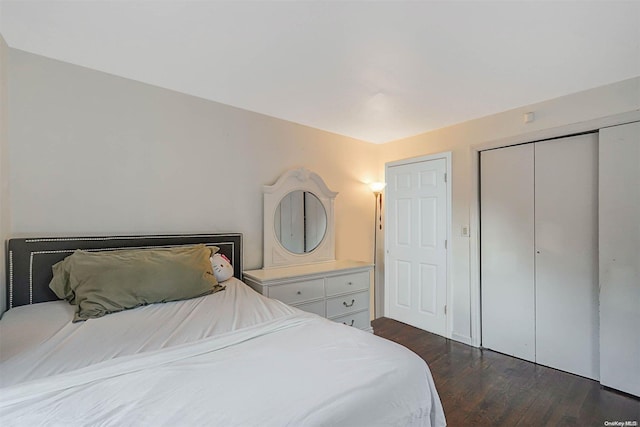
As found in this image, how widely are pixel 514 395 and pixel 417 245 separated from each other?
1.62 m

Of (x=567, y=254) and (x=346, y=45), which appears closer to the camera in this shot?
(x=346, y=45)

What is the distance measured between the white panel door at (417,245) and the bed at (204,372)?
2180 millimetres

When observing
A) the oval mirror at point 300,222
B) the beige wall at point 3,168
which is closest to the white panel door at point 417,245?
the oval mirror at point 300,222

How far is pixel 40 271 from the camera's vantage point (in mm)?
1779

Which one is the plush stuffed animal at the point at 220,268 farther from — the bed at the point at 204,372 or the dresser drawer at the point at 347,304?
the dresser drawer at the point at 347,304

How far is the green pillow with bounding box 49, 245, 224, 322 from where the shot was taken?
154cm

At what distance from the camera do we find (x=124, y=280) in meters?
1.63

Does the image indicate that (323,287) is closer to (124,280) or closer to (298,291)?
(298,291)

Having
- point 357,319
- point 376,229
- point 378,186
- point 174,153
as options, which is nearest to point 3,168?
point 174,153

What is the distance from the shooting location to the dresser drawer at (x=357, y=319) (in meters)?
2.81

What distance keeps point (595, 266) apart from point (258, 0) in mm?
2972

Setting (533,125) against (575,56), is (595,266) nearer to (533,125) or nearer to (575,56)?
(533,125)

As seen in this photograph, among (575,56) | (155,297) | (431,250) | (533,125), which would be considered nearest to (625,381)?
(431,250)

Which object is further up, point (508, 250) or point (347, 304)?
point (508, 250)
